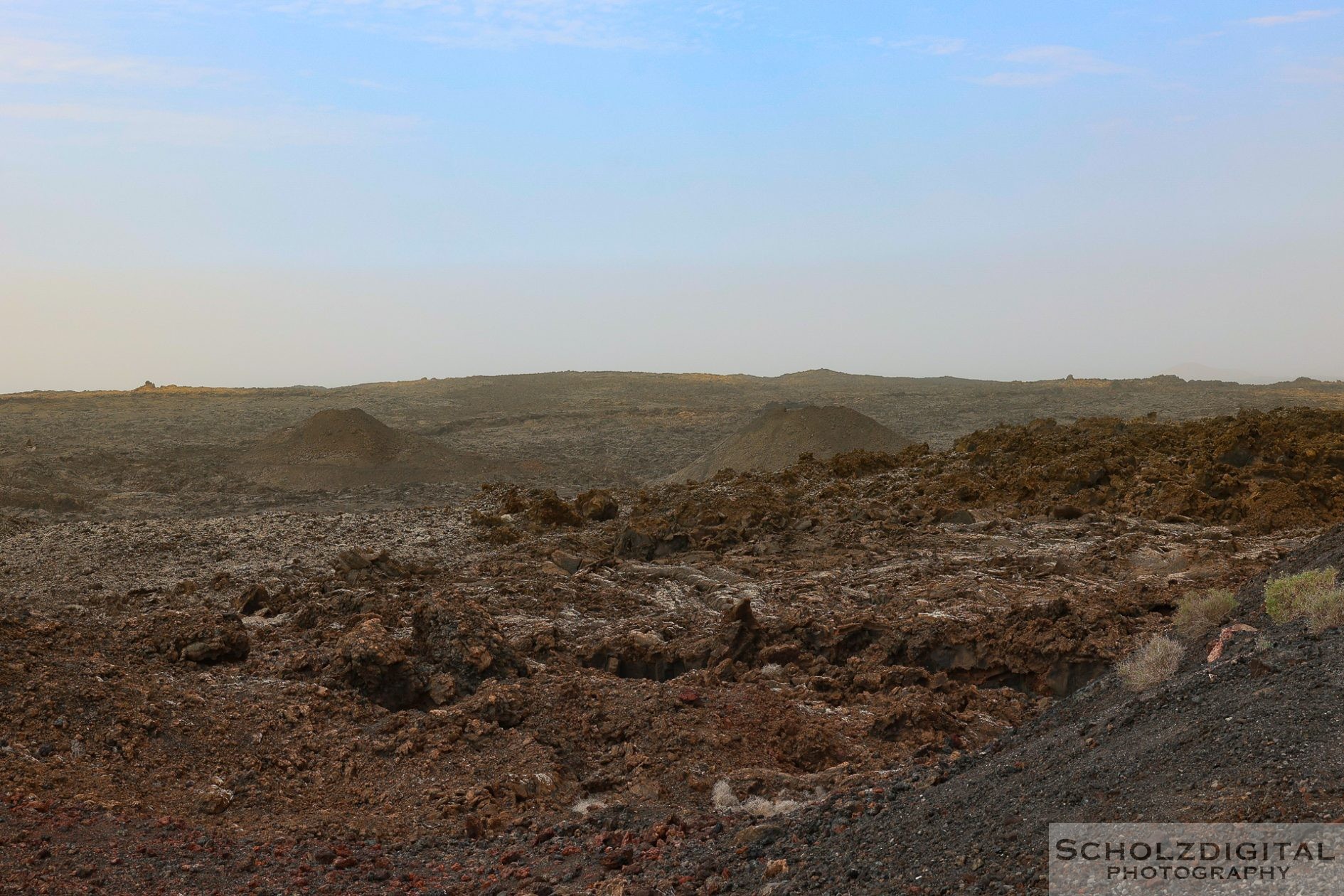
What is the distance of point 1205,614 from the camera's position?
704 centimetres

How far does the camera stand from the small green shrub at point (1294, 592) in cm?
590

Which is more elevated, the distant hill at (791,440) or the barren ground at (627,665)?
the distant hill at (791,440)

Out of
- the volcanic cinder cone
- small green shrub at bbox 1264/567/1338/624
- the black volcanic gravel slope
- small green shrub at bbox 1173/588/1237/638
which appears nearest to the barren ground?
the black volcanic gravel slope

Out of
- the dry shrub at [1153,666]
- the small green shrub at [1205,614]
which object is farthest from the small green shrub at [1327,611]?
the small green shrub at [1205,614]

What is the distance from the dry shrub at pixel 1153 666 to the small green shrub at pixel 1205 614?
1.65ft

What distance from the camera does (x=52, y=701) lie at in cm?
673

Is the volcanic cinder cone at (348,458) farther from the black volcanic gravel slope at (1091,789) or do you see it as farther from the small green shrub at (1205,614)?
the black volcanic gravel slope at (1091,789)

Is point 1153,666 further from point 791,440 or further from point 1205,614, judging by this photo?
point 791,440

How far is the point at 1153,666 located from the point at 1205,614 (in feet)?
3.94

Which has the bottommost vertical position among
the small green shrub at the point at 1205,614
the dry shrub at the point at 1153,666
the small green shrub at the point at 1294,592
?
the dry shrub at the point at 1153,666

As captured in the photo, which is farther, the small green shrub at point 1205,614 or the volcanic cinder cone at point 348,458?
the volcanic cinder cone at point 348,458

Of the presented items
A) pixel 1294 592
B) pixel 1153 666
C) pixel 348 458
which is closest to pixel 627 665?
pixel 1153 666

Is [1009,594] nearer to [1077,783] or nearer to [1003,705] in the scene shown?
[1003,705]

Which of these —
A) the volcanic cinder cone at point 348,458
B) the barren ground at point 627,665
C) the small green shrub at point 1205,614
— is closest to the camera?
the barren ground at point 627,665
